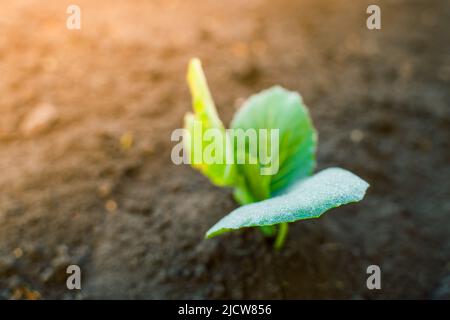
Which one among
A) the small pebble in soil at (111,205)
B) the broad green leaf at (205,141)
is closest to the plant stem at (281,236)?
the broad green leaf at (205,141)

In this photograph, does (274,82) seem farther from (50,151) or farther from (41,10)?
(41,10)

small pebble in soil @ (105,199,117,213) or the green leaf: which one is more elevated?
the green leaf

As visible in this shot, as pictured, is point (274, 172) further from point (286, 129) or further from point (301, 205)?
point (301, 205)

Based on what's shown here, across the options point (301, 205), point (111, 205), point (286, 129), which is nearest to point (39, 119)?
point (111, 205)

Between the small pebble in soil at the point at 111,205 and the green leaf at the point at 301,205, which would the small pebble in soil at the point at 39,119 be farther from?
the green leaf at the point at 301,205

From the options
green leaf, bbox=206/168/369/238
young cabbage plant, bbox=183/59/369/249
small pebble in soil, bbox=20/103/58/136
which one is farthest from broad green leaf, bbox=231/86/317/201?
small pebble in soil, bbox=20/103/58/136

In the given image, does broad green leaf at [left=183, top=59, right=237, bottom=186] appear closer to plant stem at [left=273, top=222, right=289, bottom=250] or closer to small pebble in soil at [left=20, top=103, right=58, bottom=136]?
plant stem at [left=273, top=222, right=289, bottom=250]

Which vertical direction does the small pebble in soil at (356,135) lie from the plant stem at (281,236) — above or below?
above
